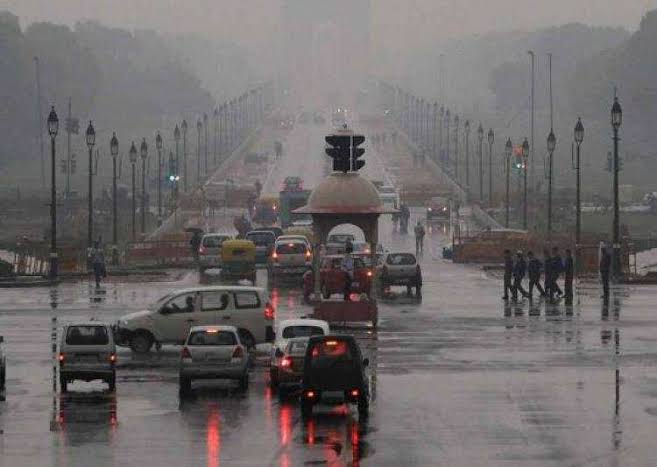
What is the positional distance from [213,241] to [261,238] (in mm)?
5830

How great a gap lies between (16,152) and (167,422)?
152915mm

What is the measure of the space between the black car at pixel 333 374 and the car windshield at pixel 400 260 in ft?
84.8

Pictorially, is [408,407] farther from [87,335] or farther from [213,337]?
[87,335]

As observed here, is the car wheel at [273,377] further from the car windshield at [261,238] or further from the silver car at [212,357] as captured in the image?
the car windshield at [261,238]

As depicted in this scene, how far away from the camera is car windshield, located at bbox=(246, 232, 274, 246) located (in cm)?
7112

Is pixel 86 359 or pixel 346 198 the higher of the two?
pixel 346 198

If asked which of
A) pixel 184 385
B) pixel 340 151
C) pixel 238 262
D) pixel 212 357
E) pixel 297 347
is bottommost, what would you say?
pixel 184 385

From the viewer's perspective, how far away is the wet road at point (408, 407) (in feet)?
90.2

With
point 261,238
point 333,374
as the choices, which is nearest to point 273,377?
point 333,374

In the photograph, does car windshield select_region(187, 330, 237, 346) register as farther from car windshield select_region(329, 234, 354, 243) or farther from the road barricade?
car windshield select_region(329, 234, 354, 243)

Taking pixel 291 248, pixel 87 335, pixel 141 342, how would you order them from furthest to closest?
pixel 291 248, pixel 141 342, pixel 87 335

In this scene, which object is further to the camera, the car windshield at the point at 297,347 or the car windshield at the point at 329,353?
the car windshield at the point at 297,347

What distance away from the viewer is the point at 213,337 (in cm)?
3416

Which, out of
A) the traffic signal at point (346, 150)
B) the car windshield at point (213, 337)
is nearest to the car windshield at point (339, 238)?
the traffic signal at point (346, 150)
